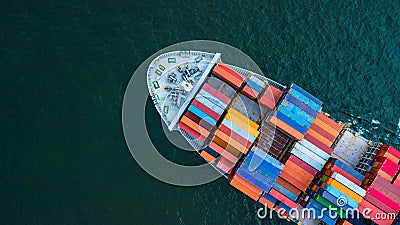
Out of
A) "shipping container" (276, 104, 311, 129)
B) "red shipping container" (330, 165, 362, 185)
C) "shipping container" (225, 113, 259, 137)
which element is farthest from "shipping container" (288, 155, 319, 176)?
"shipping container" (225, 113, 259, 137)

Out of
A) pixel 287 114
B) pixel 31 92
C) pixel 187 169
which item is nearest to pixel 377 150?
pixel 287 114

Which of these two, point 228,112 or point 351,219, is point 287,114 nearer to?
point 228,112

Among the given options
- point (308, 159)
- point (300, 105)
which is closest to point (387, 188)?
point (308, 159)

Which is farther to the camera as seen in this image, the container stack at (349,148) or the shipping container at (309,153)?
the container stack at (349,148)

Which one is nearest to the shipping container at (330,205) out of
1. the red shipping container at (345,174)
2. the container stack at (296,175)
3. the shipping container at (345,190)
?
the shipping container at (345,190)

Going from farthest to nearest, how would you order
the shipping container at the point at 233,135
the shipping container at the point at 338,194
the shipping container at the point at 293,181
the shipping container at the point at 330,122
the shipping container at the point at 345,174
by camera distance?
1. the shipping container at the point at 330,122
2. the shipping container at the point at 293,181
3. the shipping container at the point at 233,135
4. the shipping container at the point at 345,174
5. the shipping container at the point at 338,194

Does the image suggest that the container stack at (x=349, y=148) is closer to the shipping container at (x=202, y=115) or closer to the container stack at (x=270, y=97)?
the container stack at (x=270, y=97)

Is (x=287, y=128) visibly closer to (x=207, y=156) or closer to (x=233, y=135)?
(x=233, y=135)
